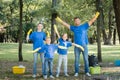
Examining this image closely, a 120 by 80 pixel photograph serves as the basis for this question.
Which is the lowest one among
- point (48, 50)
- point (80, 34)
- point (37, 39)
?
point (48, 50)

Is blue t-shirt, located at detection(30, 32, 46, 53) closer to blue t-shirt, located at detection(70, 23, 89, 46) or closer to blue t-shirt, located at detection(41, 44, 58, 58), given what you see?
blue t-shirt, located at detection(41, 44, 58, 58)

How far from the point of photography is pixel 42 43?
1170 centimetres

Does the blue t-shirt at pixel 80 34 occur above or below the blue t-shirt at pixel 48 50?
above

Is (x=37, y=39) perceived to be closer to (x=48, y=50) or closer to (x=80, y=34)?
(x=48, y=50)

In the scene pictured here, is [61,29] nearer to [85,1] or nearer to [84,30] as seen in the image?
[85,1]

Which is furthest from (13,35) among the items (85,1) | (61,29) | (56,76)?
(56,76)

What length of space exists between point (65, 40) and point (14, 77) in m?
2.25

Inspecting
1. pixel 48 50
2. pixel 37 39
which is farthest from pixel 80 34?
pixel 37 39

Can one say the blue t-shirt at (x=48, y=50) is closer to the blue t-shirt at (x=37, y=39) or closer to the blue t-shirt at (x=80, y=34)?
the blue t-shirt at (x=37, y=39)

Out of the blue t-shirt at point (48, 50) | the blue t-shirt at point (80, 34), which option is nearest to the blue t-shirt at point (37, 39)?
the blue t-shirt at point (48, 50)

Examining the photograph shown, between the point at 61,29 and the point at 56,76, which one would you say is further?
the point at 61,29

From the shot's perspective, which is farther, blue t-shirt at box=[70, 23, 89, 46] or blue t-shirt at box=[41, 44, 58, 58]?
blue t-shirt at box=[70, 23, 89, 46]

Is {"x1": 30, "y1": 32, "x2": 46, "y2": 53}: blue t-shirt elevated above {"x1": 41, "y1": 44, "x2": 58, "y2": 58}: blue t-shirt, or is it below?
above

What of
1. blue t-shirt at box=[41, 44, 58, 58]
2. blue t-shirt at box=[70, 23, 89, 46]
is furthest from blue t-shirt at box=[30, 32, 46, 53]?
blue t-shirt at box=[70, 23, 89, 46]
